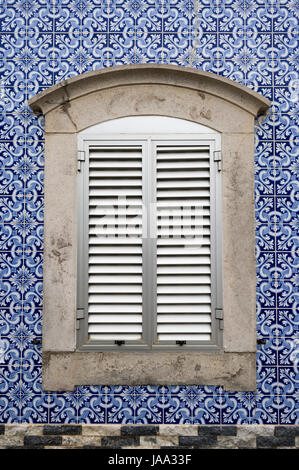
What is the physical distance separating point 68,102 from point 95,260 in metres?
1.31

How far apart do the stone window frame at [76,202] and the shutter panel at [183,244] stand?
6.0 inches

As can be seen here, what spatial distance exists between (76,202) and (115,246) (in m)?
0.48

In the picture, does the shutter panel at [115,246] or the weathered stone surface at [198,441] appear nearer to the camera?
the weathered stone surface at [198,441]

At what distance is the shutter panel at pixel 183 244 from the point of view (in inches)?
155

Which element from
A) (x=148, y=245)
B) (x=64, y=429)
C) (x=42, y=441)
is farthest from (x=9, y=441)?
(x=148, y=245)

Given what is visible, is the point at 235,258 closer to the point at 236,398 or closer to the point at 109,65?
the point at 236,398

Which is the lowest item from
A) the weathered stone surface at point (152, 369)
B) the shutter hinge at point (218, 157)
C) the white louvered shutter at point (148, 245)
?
the weathered stone surface at point (152, 369)

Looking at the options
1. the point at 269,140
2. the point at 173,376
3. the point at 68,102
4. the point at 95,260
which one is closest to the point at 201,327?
the point at 173,376

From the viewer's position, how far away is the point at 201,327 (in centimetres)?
394

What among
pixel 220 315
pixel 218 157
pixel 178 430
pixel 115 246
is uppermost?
pixel 218 157

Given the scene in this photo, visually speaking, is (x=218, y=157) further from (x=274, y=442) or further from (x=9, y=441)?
(x=9, y=441)

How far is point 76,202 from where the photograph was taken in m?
3.98

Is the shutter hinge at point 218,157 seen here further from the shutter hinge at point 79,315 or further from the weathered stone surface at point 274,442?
the weathered stone surface at point 274,442

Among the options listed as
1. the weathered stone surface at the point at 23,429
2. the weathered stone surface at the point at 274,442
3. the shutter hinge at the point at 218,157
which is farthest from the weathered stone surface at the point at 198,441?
the shutter hinge at the point at 218,157
